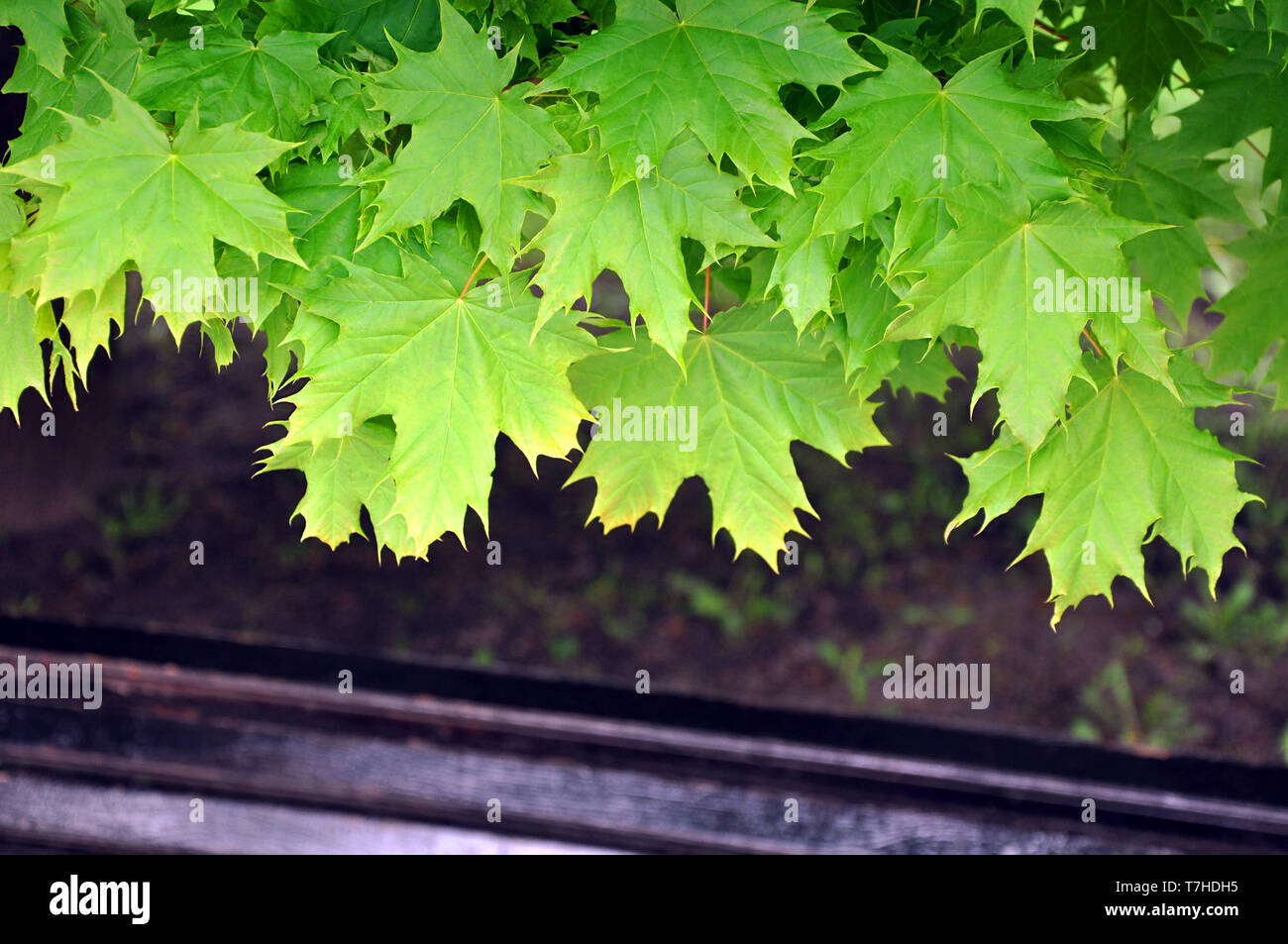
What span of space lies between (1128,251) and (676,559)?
2091 millimetres

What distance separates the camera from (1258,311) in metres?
1.64

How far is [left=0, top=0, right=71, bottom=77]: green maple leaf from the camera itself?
125 cm

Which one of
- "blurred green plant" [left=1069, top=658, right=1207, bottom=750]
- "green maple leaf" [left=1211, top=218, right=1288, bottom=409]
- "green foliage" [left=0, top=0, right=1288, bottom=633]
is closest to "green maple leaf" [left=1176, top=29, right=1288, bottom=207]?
"green foliage" [left=0, top=0, right=1288, bottom=633]

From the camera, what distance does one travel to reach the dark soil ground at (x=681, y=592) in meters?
3.10

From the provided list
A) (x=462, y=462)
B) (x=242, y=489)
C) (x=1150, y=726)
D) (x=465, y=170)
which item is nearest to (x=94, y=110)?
(x=465, y=170)

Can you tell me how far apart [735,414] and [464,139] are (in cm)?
58

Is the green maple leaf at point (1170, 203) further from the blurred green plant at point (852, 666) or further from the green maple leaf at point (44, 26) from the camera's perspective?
the blurred green plant at point (852, 666)

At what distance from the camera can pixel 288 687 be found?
2277 mm

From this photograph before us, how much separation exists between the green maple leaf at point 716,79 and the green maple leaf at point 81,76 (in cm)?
63

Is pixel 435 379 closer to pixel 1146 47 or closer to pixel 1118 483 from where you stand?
pixel 1118 483

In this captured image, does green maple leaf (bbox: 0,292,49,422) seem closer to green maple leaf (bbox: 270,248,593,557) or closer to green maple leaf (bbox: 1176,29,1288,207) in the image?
green maple leaf (bbox: 270,248,593,557)

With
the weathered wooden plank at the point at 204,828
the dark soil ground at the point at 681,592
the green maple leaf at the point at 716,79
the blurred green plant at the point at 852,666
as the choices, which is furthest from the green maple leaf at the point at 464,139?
the blurred green plant at the point at 852,666

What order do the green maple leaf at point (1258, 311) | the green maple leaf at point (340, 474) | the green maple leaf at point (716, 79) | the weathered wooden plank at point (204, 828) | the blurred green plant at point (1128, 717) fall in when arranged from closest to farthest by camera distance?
the green maple leaf at point (716, 79) < the green maple leaf at point (340, 474) < the green maple leaf at point (1258, 311) < the weathered wooden plank at point (204, 828) < the blurred green plant at point (1128, 717)
